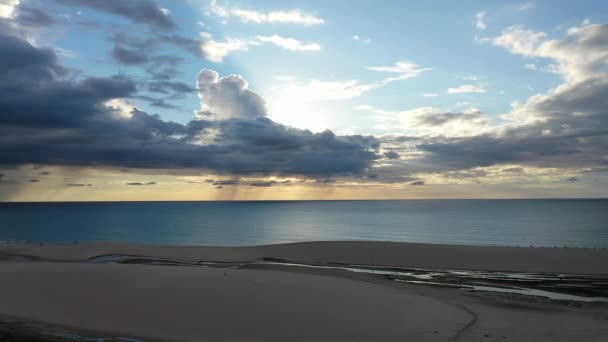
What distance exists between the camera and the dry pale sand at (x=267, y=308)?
46.0ft

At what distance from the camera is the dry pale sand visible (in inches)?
552

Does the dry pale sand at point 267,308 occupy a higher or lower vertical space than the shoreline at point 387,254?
lower

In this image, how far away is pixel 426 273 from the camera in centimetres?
2834

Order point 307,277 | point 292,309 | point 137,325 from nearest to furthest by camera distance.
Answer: point 137,325 → point 292,309 → point 307,277

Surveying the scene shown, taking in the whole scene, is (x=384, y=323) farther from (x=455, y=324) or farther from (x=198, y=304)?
(x=198, y=304)

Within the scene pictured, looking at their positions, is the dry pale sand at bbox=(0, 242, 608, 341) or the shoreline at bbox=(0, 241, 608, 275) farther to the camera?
the shoreline at bbox=(0, 241, 608, 275)

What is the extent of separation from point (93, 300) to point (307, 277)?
11.2m

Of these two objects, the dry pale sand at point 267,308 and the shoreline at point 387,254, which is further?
the shoreline at point 387,254

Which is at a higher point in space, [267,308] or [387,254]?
[387,254]

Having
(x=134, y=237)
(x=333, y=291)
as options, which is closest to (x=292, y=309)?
(x=333, y=291)

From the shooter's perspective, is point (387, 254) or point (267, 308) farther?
point (387, 254)

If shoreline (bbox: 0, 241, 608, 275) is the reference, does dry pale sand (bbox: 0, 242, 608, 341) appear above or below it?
below

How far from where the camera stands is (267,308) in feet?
56.2

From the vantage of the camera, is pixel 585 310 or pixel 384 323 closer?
pixel 384 323
